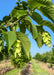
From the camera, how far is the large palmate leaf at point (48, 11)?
88 centimetres

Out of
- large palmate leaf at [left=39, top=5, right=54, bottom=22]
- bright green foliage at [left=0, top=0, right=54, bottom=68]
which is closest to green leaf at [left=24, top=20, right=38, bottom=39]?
bright green foliage at [left=0, top=0, right=54, bottom=68]

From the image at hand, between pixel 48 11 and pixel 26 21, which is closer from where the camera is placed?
pixel 48 11

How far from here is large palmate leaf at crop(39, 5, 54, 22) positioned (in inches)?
34.6

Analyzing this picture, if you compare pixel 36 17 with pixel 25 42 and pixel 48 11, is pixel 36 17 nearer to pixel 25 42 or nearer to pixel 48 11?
pixel 48 11

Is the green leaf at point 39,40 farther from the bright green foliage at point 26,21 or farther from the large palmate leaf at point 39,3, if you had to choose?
the large palmate leaf at point 39,3

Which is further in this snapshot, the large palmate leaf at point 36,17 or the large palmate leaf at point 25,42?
the large palmate leaf at point 36,17

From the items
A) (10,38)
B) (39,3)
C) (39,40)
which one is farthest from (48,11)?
(10,38)

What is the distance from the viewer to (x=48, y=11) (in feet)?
2.99

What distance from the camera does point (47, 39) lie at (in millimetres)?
862

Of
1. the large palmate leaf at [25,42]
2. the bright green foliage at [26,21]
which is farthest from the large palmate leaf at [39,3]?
the large palmate leaf at [25,42]

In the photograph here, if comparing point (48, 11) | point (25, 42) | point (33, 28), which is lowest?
point (25, 42)

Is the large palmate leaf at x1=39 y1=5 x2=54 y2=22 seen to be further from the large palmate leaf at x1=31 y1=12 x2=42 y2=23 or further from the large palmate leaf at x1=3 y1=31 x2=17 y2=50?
the large palmate leaf at x1=3 y1=31 x2=17 y2=50

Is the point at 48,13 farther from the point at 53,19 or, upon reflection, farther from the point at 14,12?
the point at 14,12

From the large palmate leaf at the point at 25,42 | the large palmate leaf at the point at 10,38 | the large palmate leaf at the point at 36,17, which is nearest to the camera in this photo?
the large palmate leaf at the point at 10,38
